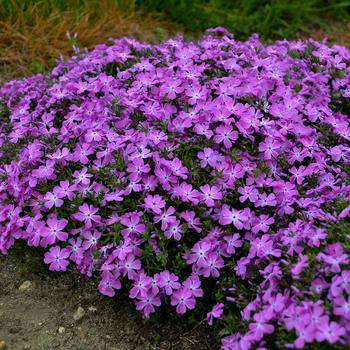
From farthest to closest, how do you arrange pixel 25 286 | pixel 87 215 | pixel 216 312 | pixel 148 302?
pixel 25 286, pixel 87 215, pixel 148 302, pixel 216 312

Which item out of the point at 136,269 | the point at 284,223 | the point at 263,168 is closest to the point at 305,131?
the point at 263,168

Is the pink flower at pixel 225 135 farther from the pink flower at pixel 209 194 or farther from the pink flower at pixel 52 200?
the pink flower at pixel 52 200

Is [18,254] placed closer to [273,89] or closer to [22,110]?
[22,110]

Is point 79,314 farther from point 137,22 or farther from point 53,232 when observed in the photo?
point 137,22

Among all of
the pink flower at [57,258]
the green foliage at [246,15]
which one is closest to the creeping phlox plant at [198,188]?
the pink flower at [57,258]

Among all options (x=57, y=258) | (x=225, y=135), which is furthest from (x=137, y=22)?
(x=57, y=258)

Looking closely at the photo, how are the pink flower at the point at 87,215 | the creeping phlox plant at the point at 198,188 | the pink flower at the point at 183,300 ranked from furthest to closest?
the pink flower at the point at 87,215 < the pink flower at the point at 183,300 < the creeping phlox plant at the point at 198,188
